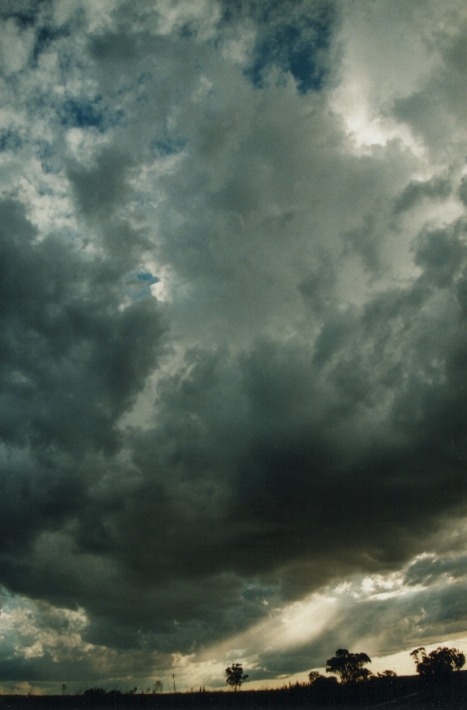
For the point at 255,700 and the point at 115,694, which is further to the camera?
the point at 115,694

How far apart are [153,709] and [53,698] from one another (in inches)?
2399

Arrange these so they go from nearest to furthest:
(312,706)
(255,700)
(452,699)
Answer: (452,699)
(312,706)
(255,700)

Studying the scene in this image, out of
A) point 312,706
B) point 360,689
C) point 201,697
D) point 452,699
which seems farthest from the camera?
point 201,697

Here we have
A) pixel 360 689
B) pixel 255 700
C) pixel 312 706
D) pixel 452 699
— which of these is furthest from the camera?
pixel 255 700

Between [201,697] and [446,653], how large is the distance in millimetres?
78140

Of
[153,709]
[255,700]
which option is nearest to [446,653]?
[255,700]

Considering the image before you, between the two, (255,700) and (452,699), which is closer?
(452,699)

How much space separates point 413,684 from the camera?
14288 cm

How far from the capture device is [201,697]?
163750 millimetres

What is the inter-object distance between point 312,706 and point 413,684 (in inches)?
1328

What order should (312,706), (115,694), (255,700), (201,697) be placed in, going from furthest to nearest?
(115,694) < (201,697) < (255,700) < (312,706)

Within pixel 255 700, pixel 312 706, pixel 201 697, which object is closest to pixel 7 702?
pixel 201 697

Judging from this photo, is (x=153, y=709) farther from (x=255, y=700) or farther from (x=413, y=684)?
(x=413, y=684)

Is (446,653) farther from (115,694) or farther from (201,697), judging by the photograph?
(115,694)
